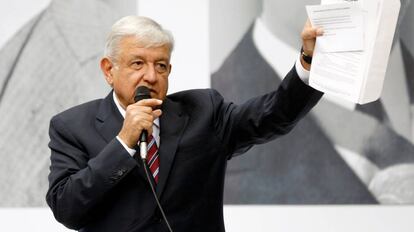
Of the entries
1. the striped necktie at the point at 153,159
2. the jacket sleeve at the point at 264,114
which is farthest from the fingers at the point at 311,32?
the striped necktie at the point at 153,159

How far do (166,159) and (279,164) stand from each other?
1.30 meters

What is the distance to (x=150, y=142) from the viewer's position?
5.58ft

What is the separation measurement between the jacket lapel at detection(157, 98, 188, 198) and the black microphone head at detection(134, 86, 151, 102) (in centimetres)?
17

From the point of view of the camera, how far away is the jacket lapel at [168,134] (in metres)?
1.65

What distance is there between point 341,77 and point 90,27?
6.15 ft

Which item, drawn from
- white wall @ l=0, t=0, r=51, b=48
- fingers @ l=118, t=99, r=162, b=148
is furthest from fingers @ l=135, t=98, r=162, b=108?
white wall @ l=0, t=0, r=51, b=48

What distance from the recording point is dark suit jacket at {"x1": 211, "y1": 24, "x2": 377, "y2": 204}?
2.82 metres

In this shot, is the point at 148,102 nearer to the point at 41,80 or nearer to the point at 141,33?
the point at 141,33

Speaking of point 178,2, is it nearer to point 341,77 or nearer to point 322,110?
point 322,110

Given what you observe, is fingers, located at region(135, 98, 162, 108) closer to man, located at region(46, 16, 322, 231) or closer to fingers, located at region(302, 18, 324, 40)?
man, located at region(46, 16, 322, 231)

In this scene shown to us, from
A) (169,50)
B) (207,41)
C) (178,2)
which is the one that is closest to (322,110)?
(207,41)

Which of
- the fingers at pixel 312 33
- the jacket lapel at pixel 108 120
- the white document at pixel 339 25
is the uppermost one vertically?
the white document at pixel 339 25

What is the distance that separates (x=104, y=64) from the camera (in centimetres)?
175

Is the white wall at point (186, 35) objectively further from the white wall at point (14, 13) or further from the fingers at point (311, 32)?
the fingers at point (311, 32)
